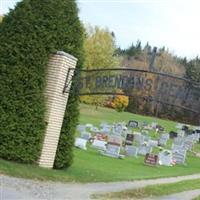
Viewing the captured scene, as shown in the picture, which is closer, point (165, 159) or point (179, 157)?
point (165, 159)

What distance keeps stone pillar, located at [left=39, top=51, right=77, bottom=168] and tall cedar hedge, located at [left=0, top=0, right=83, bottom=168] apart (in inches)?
11.5

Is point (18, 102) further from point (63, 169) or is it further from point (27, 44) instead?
point (63, 169)

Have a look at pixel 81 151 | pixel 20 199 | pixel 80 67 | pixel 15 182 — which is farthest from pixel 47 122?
pixel 81 151

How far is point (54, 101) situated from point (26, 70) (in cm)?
149

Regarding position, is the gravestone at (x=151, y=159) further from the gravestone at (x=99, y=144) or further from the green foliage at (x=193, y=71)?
the green foliage at (x=193, y=71)

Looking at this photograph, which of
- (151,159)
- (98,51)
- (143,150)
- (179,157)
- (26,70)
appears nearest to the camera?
(26,70)

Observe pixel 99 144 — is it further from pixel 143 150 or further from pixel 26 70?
pixel 26 70


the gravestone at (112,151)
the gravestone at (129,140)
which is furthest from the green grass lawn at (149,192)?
the gravestone at (129,140)

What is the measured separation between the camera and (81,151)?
29297 millimetres

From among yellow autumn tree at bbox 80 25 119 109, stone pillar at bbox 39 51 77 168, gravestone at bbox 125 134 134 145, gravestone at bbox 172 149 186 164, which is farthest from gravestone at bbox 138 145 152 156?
yellow autumn tree at bbox 80 25 119 109

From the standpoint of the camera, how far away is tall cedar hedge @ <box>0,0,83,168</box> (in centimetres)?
1612

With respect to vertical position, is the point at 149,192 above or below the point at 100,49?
below

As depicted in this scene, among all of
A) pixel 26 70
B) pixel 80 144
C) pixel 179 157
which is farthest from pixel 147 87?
pixel 179 157

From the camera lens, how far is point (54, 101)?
1722 centimetres
